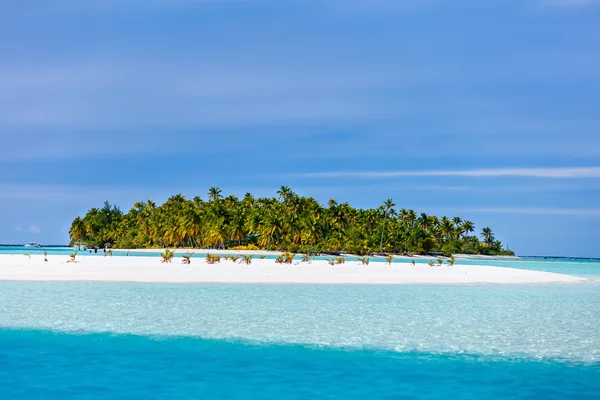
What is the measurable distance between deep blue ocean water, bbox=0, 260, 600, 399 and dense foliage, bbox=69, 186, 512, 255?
8175cm

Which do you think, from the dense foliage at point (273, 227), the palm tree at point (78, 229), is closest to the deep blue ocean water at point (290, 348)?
the dense foliage at point (273, 227)

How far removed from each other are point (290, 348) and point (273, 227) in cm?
9387

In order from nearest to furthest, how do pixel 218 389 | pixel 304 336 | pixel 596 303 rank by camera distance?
pixel 218 389, pixel 304 336, pixel 596 303

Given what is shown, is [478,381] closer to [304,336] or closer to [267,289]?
[304,336]

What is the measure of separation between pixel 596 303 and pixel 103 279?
24956 millimetres

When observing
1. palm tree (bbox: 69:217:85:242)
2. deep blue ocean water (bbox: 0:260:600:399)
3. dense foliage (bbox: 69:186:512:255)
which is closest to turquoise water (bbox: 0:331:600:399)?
deep blue ocean water (bbox: 0:260:600:399)

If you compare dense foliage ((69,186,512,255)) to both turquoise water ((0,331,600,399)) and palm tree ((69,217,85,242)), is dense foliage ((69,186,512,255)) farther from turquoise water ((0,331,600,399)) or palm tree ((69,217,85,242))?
turquoise water ((0,331,600,399))

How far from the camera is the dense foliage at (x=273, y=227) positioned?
110m

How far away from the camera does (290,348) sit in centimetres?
1437

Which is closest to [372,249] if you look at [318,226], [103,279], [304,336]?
[318,226]

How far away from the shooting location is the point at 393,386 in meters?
11.0

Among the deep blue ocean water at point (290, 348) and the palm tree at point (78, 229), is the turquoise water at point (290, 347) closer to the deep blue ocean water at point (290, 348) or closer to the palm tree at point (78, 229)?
the deep blue ocean water at point (290, 348)

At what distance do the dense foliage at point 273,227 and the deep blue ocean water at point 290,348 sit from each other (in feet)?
268

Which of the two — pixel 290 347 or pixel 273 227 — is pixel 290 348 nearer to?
pixel 290 347
